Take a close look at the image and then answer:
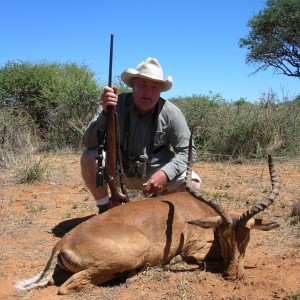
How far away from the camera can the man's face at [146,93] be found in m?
5.59

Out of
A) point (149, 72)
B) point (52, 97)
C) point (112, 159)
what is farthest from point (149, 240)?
point (52, 97)

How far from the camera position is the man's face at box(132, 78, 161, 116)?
18.3 feet

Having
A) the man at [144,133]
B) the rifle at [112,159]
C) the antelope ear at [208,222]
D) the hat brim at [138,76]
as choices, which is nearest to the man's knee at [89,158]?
the man at [144,133]

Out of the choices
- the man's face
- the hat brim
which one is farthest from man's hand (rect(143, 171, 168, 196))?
the hat brim

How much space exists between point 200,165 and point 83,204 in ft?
13.8

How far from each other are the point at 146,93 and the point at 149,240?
1958mm

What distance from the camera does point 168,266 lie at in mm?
4605

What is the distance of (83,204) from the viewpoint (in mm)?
7047

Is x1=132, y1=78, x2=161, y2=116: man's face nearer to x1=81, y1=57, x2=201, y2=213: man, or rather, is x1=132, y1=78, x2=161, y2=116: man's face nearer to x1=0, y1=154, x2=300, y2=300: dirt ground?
x1=81, y1=57, x2=201, y2=213: man

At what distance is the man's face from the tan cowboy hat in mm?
87

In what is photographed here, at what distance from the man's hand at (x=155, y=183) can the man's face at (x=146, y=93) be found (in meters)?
0.89

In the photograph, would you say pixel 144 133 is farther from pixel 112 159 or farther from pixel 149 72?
pixel 149 72

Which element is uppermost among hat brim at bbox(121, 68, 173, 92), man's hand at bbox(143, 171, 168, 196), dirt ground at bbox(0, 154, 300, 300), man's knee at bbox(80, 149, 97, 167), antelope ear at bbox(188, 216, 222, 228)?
hat brim at bbox(121, 68, 173, 92)

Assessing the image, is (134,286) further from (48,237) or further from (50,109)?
(50,109)
